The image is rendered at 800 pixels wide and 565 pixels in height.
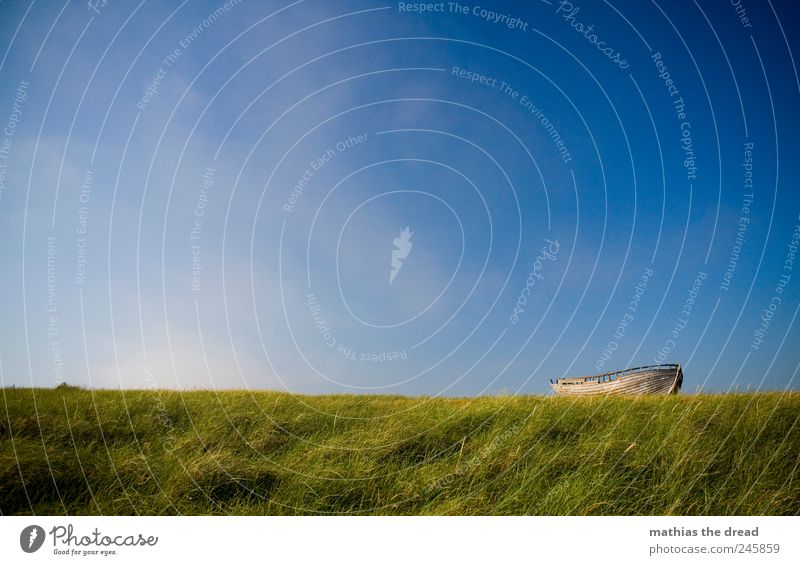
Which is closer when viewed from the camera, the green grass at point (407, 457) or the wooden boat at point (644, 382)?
the green grass at point (407, 457)

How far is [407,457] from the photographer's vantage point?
325 inches

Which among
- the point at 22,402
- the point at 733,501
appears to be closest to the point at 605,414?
the point at 733,501

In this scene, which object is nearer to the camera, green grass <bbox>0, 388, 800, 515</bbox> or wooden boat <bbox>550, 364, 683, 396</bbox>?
green grass <bbox>0, 388, 800, 515</bbox>

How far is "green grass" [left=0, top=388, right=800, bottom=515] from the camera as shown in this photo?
271 inches

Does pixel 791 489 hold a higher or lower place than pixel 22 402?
lower

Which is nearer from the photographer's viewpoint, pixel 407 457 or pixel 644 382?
pixel 407 457

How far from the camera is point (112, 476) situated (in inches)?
294

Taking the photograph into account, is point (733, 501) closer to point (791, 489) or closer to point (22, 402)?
point (791, 489)

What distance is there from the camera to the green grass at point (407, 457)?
6.89 metres

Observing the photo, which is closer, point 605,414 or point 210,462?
point 210,462
